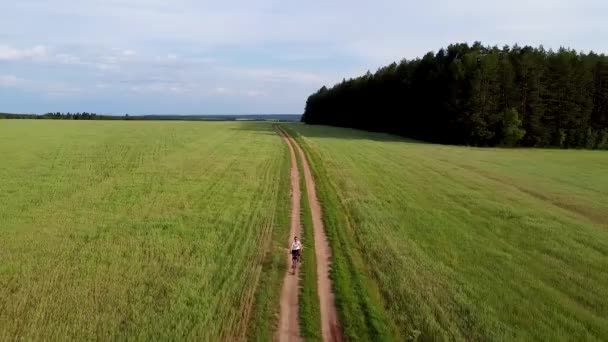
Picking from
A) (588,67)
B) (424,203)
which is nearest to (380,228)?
(424,203)

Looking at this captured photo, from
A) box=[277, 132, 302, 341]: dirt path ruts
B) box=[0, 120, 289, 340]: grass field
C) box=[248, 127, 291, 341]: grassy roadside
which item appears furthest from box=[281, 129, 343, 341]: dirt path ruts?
box=[0, 120, 289, 340]: grass field

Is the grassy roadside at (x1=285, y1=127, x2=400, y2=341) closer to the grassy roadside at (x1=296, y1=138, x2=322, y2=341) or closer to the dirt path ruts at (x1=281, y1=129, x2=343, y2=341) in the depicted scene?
the dirt path ruts at (x1=281, y1=129, x2=343, y2=341)

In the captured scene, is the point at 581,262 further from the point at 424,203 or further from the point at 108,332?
the point at 108,332

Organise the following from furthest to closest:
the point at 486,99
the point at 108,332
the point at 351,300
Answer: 1. the point at 486,99
2. the point at 351,300
3. the point at 108,332

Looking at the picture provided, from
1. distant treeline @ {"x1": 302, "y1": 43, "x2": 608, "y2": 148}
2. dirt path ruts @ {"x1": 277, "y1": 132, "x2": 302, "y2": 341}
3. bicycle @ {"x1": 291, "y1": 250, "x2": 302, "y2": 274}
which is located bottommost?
dirt path ruts @ {"x1": 277, "y1": 132, "x2": 302, "y2": 341}

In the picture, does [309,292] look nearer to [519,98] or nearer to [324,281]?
[324,281]

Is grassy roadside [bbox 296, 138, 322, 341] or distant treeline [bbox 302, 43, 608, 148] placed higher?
distant treeline [bbox 302, 43, 608, 148]

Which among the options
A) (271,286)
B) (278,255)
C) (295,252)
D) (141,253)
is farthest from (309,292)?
(141,253)
